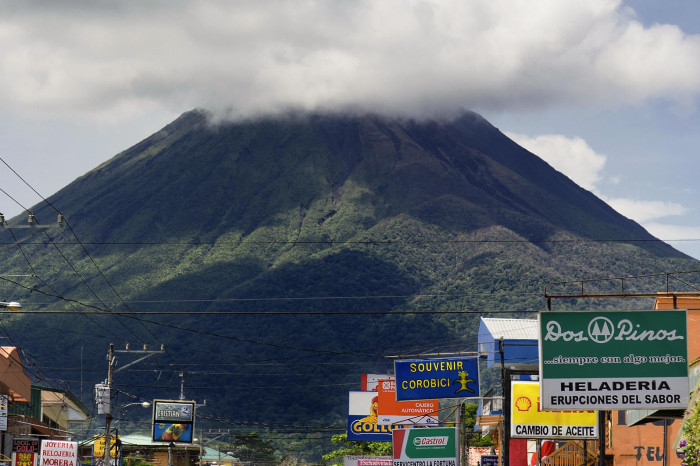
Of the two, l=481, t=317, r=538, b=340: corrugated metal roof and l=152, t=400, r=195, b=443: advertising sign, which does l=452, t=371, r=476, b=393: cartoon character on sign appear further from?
l=152, t=400, r=195, b=443: advertising sign

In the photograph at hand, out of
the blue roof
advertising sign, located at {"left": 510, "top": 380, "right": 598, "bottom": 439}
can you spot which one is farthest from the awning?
advertising sign, located at {"left": 510, "top": 380, "right": 598, "bottom": 439}

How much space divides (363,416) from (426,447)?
18022 mm

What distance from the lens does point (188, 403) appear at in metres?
75.9

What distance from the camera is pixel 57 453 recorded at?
4400cm

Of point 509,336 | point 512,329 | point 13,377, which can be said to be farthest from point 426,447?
point 512,329

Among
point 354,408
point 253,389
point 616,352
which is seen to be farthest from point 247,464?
point 616,352

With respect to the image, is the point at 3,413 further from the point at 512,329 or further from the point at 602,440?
the point at 512,329

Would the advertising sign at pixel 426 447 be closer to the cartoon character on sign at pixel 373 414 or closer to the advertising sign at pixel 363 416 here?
the advertising sign at pixel 363 416

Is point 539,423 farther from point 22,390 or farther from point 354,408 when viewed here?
point 22,390

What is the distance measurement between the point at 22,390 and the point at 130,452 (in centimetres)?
4042

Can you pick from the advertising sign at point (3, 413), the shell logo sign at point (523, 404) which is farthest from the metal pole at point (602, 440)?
the advertising sign at point (3, 413)

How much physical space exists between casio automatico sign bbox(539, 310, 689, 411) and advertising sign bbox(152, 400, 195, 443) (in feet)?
187

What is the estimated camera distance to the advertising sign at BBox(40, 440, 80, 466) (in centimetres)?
4378

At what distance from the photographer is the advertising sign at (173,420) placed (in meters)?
74.8
